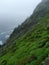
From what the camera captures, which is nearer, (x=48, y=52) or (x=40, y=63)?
(x=40, y=63)

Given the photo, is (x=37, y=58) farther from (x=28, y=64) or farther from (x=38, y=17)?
(x=38, y=17)

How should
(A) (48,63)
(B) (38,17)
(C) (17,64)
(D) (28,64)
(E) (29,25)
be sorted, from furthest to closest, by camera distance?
(B) (38,17)
(E) (29,25)
(C) (17,64)
(D) (28,64)
(A) (48,63)

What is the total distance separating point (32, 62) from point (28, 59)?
15.0 ft

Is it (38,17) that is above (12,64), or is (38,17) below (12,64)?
above

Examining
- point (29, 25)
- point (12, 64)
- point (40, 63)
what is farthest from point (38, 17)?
point (40, 63)

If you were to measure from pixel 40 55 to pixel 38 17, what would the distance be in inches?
5031

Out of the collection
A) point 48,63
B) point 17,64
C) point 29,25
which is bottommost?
point 48,63

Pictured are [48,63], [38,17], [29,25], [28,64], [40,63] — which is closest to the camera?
[48,63]

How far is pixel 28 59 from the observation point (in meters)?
66.1

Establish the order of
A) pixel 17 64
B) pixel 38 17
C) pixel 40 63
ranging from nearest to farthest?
pixel 40 63
pixel 17 64
pixel 38 17

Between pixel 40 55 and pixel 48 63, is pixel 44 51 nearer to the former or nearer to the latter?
pixel 40 55

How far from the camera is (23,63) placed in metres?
65.0

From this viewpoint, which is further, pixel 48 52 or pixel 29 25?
pixel 29 25

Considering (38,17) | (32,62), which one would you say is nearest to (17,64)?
Answer: (32,62)
